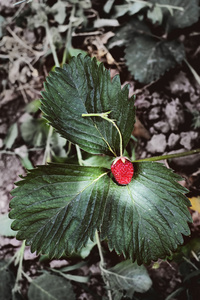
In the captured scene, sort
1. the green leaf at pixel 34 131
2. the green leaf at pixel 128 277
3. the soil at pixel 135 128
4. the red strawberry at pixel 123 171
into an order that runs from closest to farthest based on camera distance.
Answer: the red strawberry at pixel 123 171, the green leaf at pixel 128 277, the soil at pixel 135 128, the green leaf at pixel 34 131

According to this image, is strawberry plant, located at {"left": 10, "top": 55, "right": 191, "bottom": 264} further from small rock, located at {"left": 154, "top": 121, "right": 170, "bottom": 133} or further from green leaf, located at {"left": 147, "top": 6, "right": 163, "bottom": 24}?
green leaf, located at {"left": 147, "top": 6, "right": 163, "bottom": 24}

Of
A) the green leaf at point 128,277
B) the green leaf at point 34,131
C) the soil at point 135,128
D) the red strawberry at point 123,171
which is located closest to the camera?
the red strawberry at point 123,171

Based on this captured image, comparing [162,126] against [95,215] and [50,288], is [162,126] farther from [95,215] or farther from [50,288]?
[50,288]

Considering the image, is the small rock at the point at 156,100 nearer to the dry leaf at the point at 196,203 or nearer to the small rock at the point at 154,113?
the small rock at the point at 154,113

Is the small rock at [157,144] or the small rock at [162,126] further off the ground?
the small rock at [162,126]

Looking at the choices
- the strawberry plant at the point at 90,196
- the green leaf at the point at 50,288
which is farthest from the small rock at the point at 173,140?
the green leaf at the point at 50,288

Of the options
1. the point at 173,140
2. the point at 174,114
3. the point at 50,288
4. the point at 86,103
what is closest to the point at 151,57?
the point at 174,114

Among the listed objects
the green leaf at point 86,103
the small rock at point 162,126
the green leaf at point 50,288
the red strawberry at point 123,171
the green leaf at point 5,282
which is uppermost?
the green leaf at point 86,103

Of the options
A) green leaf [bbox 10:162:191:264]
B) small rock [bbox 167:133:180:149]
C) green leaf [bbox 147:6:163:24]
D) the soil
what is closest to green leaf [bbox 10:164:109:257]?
green leaf [bbox 10:162:191:264]
